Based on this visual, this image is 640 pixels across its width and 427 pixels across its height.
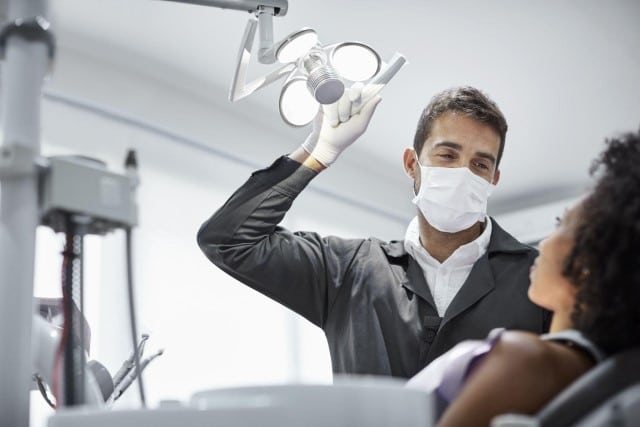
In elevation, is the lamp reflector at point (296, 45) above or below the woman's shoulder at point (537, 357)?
above

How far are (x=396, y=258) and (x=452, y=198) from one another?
210 millimetres

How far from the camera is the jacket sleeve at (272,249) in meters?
1.97

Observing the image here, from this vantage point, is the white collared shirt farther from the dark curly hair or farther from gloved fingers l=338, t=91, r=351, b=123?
the dark curly hair

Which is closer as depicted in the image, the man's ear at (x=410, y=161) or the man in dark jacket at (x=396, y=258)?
the man in dark jacket at (x=396, y=258)

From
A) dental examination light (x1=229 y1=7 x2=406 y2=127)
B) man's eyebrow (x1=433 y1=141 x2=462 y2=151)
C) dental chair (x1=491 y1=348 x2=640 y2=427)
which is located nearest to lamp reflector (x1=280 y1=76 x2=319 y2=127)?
dental examination light (x1=229 y1=7 x2=406 y2=127)

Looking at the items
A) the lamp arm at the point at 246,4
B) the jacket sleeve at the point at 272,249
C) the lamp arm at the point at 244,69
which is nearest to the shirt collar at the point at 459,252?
the jacket sleeve at the point at 272,249

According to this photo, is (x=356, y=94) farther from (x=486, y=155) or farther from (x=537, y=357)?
A: (x=537, y=357)

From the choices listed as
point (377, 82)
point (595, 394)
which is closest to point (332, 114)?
point (377, 82)

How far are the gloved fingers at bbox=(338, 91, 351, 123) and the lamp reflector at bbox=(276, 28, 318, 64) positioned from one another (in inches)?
5.4

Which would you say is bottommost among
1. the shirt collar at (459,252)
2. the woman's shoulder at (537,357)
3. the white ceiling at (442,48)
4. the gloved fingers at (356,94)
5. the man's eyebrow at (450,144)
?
the woman's shoulder at (537,357)

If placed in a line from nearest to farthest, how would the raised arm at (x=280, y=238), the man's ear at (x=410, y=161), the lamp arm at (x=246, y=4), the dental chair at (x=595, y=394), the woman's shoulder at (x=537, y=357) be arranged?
1. the dental chair at (x=595, y=394)
2. the woman's shoulder at (x=537, y=357)
3. the lamp arm at (x=246, y=4)
4. the raised arm at (x=280, y=238)
5. the man's ear at (x=410, y=161)

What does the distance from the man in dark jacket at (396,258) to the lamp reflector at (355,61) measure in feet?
0.23

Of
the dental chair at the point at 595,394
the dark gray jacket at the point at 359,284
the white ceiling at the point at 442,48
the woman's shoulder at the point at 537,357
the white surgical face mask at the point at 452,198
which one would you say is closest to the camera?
the dental chair at the point at 595,394

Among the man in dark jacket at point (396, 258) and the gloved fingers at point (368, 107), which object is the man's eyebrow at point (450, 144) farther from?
the gloved fingers at point (368, 107)
